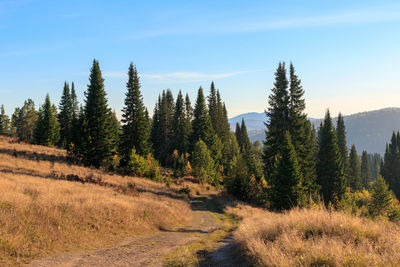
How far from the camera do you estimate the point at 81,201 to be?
44.8 ft

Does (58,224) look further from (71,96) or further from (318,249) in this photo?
(71,96)

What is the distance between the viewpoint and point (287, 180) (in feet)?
97.1

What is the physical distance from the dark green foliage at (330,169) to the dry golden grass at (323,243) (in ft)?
141

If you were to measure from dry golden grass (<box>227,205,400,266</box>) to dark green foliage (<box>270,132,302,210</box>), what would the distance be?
20.2m

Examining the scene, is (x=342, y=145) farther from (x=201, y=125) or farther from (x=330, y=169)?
(x=201, y=125)

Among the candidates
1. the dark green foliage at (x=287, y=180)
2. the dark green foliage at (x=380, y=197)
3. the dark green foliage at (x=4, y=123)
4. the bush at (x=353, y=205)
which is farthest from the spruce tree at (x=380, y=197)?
the dark green foliage at (x=4, y=123)

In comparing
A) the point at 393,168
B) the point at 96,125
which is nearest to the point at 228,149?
the point at 96,125

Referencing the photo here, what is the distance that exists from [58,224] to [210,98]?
6607 centimetres

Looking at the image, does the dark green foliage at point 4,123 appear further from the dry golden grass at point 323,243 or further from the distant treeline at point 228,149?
the dry golden grass at point 323,243

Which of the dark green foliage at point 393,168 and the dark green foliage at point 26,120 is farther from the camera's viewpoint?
the dark green foliage at point 393,168

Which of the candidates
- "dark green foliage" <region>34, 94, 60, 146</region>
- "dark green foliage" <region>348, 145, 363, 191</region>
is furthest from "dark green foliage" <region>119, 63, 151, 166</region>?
"dark green foliage" <region>348, 145, 363, 191</region>

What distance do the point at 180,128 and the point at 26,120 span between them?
48452mm

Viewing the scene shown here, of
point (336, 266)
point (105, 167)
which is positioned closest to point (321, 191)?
point (105, 167)

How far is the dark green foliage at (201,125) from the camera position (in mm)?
59000
